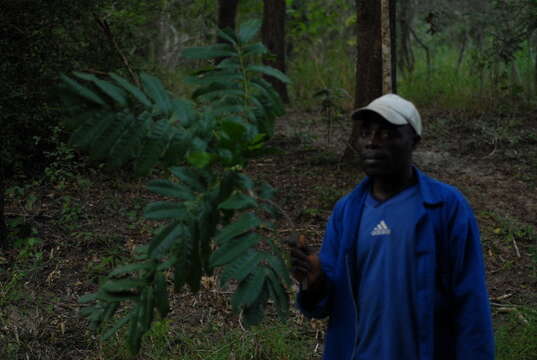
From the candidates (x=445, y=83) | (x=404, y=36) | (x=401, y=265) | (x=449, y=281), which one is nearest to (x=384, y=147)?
(x=401, y=265)

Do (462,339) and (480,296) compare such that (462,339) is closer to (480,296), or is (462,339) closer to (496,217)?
(480,296)

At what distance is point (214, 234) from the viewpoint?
2.29 meters

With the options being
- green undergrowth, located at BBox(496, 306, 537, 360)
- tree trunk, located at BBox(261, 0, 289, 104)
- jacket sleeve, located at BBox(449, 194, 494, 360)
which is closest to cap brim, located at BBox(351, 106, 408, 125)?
jacket sleeve, located at BBox(449, 194, 494, 360)

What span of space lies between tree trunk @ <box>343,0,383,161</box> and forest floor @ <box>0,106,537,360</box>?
0.94 metres

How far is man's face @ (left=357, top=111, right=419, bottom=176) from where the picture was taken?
2.38 meters

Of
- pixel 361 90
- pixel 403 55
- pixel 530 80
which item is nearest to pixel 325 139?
pixel 361 90

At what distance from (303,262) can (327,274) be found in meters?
0.21

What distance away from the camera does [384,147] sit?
239 cm

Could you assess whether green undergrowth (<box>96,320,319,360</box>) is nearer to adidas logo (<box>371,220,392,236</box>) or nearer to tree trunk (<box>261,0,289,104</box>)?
adidas logo (<box>371,220,392,236</box>)

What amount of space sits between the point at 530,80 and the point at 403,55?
11.0 ft

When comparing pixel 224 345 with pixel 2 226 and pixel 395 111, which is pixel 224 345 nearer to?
pixel 2 226

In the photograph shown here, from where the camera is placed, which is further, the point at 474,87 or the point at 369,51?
the point at 474,87

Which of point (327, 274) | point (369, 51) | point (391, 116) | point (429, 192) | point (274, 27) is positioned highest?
point (274, 27)

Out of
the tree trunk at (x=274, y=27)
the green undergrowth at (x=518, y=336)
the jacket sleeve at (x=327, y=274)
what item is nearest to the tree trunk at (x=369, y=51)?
the green undergrowth at (x=518, y=336)
